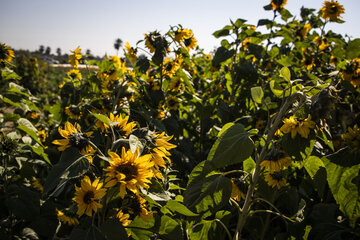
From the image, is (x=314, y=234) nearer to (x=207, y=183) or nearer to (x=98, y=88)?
(x=207, y=183)

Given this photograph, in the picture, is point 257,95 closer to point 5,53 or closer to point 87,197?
point 87,197

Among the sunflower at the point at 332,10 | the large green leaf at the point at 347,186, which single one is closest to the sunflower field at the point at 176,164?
the large green leaf at the point at 347,186

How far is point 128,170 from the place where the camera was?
0.90m

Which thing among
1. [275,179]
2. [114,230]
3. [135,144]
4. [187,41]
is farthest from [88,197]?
[187,41]

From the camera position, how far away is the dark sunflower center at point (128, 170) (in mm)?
898

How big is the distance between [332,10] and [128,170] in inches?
137

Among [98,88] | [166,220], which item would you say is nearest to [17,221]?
[98,88]

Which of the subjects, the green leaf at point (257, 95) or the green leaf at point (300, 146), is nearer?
the green leaf at point (300, 146)

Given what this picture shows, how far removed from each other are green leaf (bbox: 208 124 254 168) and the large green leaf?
354mm

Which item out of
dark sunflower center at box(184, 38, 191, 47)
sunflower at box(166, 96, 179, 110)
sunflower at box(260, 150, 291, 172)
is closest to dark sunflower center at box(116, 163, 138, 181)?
sunflower at box(260, 150, 291, 172)

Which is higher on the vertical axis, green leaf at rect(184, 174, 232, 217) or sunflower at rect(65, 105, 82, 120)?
sunflower at rect(65, 105, 82, 120)

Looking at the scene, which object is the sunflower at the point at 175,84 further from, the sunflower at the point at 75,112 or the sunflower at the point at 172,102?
the sunflower at the point at 75,112

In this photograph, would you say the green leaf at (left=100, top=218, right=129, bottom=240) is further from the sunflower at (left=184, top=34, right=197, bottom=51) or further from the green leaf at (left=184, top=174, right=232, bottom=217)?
the sunflower at (left=184, top=34, right=197, bottom=51)

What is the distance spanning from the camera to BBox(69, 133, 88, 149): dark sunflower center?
3.18 ft
